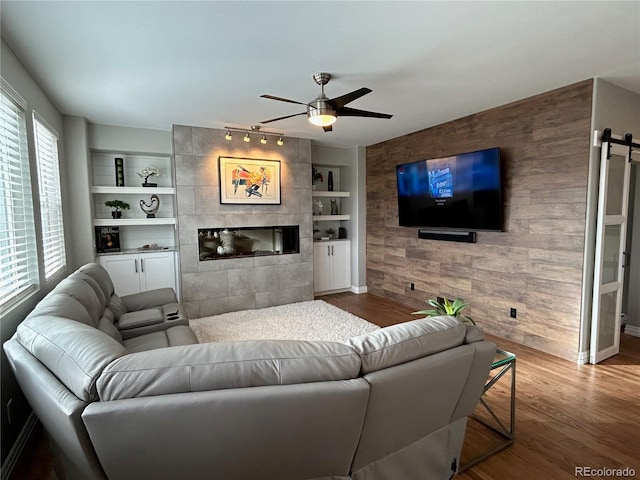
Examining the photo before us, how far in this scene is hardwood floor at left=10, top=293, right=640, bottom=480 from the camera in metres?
1.95

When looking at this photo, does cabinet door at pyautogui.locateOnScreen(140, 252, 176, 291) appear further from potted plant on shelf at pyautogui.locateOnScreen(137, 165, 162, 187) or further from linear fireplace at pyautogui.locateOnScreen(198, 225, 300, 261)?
potted plant on shelf at pyautogui.locateOnScreen(137, 165, 162, 187)

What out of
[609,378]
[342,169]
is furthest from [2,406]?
[342,169]

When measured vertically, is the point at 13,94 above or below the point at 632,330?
above

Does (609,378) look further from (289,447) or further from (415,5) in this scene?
(415,5)

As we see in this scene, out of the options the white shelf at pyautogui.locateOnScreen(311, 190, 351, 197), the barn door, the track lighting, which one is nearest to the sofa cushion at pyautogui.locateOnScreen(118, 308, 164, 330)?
the track lighting

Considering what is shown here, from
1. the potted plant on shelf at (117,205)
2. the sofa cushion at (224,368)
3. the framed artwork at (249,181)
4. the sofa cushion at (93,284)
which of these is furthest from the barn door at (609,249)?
the potted plant on shelf at (117,205)

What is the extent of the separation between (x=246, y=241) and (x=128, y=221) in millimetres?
1618

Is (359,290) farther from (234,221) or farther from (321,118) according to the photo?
(321,118)

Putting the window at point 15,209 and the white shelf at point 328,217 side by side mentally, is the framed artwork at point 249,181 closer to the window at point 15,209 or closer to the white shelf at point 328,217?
the white shelf at point 328,217

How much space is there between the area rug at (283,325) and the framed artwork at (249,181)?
160cm

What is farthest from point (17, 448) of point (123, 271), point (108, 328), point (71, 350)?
point (123, 271)

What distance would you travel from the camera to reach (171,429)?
3.57ft

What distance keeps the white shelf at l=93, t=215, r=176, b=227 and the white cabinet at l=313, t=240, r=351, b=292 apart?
2.35 metres

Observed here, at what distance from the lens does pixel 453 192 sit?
14.1 feet
